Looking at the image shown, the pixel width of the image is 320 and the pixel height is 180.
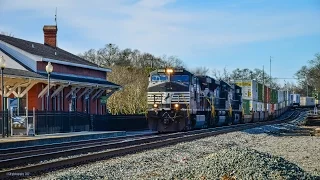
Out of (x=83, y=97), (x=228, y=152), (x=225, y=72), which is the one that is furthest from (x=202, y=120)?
(x=225, y=72)

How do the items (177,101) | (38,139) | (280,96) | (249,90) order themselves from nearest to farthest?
(38,139) → (177,101) → (249,90) → (280,96)

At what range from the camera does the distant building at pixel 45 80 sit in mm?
26609

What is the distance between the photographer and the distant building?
26.6m

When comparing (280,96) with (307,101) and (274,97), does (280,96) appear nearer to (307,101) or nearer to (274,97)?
(274,97)

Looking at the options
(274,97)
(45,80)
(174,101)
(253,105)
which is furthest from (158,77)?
(274,97)

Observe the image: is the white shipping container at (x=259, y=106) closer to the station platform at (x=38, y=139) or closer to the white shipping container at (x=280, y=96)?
the white shipping container at (x=280, y=96)

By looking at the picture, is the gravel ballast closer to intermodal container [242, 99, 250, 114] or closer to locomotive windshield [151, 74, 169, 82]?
locomotive windshield [151, 74, 169, 82]

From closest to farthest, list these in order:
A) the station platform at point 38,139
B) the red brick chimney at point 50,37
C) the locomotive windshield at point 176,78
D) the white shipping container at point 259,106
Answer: the station platform at point 38,139 < the locomotive windshield at point 176,78 < the red brick chimney at point 50,37 < the white shipping container at point 259,106

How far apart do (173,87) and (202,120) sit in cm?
394

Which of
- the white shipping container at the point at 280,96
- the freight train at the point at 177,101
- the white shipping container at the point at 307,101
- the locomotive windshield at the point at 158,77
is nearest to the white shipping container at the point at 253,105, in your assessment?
the freight train at the point at 177,101

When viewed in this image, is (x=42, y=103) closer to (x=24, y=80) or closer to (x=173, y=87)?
(x=24, y=80)

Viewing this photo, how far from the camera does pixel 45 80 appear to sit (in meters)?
27.0

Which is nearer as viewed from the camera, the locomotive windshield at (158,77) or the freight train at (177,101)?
the freight train at (177,101)

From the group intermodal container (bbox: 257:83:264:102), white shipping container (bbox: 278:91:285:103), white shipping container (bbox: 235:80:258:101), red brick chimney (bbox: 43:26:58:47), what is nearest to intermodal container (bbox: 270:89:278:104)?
white shipping container (bbox: 278:91:285:103)
